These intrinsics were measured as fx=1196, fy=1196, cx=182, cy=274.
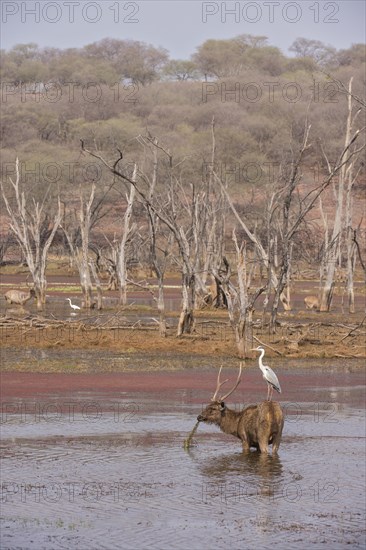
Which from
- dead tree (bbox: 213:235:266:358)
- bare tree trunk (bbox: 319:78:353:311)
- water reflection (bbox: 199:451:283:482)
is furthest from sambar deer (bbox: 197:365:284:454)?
bare tree trunk (bbox: 319:78:353:311)

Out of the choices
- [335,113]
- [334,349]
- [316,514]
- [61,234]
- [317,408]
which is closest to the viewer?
[316,514]

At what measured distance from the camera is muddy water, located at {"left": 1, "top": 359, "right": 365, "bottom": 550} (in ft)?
36.1

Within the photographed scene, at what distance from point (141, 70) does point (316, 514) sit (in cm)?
10712

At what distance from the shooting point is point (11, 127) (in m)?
82.8

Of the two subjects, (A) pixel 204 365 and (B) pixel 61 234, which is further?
(B) pixel 61 234

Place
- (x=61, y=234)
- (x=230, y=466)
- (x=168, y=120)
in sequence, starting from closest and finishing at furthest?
(x=230, y=466) → (x=61, y=234) → (x=168, y=120)

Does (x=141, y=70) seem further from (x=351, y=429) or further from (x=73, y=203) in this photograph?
(x=351, y=429)

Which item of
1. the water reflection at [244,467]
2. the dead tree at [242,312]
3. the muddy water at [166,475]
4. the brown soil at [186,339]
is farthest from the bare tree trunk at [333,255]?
the water reflection at [244,467]

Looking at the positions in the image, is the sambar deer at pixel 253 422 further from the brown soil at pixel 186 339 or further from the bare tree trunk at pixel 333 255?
the bare tree trunk at pixel 333 255

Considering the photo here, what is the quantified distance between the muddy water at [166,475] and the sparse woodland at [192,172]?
23.0 ft

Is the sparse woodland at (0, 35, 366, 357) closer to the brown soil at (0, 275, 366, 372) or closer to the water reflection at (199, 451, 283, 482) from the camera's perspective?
the brown soil at (0, 275, 366, 372)

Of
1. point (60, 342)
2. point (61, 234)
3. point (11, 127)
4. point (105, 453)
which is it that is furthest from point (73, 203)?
point (105, 453)

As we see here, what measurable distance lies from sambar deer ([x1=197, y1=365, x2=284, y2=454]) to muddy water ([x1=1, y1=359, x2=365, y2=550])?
0.68ft

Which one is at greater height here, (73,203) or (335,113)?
(335,113)
